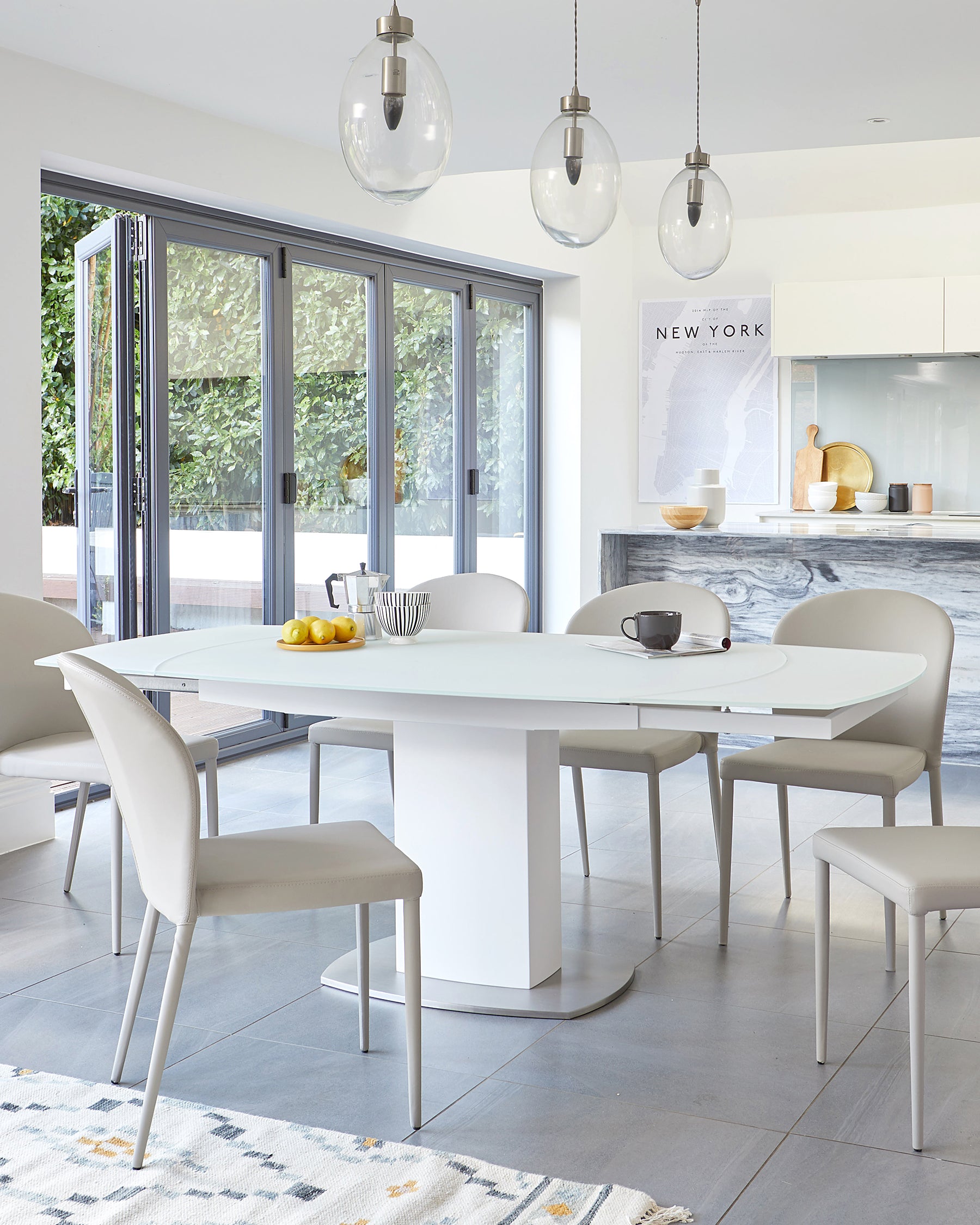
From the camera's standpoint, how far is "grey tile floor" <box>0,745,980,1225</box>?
2080 millimetres

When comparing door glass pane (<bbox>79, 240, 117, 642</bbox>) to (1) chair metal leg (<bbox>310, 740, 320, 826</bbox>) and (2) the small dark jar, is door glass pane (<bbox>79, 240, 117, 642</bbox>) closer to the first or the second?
(1) chair metal leg (<bbox>310, 740, 320, 826</bbox>)

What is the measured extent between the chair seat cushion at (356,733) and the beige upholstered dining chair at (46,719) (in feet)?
1.05

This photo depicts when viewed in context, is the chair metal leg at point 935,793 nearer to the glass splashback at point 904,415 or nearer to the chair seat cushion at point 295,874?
the chair seat cushion at point 295,874

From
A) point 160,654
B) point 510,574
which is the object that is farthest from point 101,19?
point 510,574

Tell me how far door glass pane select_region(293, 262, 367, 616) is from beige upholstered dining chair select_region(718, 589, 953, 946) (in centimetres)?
283

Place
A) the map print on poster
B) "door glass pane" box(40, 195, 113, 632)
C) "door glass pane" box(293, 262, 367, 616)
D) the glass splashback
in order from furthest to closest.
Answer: the map print on poster, the glass splashback, "door glass pane" box(40, 195, 113, 632), "door glass pane" box(293, 262, 367, 616)

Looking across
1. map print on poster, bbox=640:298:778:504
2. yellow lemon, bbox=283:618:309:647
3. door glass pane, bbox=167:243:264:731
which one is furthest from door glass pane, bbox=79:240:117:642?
map print on poster, bbox=640:298:778:504

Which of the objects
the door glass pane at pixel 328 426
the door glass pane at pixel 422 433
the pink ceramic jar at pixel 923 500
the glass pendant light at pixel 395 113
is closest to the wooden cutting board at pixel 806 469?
the pink ceramic jar at pixel 923 500

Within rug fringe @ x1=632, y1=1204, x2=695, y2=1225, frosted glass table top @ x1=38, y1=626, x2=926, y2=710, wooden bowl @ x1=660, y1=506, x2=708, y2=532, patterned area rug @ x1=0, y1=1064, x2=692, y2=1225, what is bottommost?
rug fringe @ x1=632, y1=1204, x2=695, y2=1225

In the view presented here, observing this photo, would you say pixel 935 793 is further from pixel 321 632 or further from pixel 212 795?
pixel 212 795

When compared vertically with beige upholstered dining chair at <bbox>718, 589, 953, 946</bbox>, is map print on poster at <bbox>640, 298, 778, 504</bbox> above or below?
above

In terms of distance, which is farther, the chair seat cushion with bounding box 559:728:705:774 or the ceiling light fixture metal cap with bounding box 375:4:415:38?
the chair seat cushion with bounding box 559:728:705:774

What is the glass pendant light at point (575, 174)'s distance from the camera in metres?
2.44

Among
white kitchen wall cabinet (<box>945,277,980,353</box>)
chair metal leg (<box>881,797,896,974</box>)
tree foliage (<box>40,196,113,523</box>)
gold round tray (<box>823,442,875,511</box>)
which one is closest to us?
chair metal leg (<box>881,797,896,974</box>)
